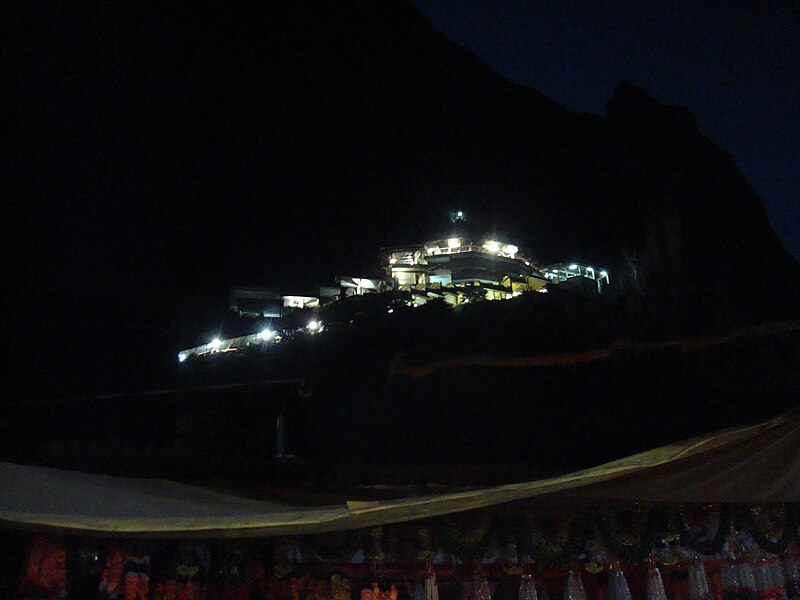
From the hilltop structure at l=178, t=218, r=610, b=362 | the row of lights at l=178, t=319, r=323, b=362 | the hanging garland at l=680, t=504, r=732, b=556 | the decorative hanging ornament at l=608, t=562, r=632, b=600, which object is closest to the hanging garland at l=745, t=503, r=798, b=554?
the hanging garland at l=680, t=504, r=732, b=556

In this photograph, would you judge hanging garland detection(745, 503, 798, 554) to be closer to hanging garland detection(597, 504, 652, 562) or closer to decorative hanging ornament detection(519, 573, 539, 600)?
hanging garland detection(597, 504, 652, 562)

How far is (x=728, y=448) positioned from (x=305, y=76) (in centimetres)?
5763

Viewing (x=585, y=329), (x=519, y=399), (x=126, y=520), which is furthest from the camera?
(x=585, y=329)

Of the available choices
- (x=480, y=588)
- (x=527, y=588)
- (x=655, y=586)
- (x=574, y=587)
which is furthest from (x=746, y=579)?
(x=480, y=588)

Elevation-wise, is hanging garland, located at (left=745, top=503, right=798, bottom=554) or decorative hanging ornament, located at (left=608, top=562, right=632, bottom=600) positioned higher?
hanging garland, located at (left=745, top=503, right=798, bottom=554)

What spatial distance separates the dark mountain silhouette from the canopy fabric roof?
13.1 meters

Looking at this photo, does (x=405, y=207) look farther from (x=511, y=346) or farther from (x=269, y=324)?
(x=511, y=346)

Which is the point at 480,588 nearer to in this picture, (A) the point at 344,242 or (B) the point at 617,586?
(B) the point at 617,586

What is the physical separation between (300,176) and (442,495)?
175ft

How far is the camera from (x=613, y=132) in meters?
47.8

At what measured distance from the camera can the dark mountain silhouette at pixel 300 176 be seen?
2150cm

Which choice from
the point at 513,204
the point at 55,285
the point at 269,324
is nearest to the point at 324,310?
the point at 269,324

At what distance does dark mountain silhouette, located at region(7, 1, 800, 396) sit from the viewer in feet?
70.5

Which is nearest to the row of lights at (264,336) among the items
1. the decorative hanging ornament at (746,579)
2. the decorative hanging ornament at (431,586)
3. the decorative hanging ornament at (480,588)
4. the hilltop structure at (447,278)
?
the hilltop structure at (447,278)
